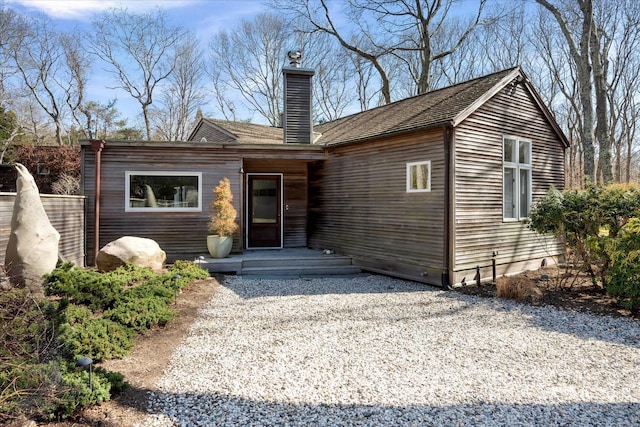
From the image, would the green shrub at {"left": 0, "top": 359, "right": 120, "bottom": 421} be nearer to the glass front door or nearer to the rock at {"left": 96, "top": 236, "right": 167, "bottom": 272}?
the rock at {"left": 96, "top": 236, "right": 167, "bottom": 272}

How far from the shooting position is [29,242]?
5734 mm

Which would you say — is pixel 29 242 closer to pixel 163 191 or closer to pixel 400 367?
pixel 163 191

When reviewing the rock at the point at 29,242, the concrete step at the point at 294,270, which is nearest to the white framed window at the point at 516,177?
the concrete step at the point at 294,270

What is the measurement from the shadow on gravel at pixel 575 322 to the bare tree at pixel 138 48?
2368 cm

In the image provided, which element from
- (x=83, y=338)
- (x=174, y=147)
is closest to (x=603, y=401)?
(x=83, y=338)

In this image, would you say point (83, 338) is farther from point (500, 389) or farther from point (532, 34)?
point (532, 34)

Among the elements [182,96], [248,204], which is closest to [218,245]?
[248,204]

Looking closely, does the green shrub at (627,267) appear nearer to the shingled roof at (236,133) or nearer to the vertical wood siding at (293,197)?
the vertical wood siding at (293,197)

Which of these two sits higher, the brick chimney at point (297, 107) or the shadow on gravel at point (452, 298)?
the brick chimney at point (297, 107)

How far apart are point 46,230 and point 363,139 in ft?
19.8

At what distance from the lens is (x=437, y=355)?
412 cm

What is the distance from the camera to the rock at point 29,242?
560cm

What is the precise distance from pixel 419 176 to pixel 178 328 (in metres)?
5.12

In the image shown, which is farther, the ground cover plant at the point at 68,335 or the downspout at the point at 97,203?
the downspout at the point at 97,203
